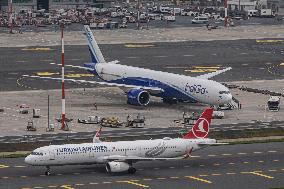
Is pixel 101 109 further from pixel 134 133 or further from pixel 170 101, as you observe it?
pixel 134 133

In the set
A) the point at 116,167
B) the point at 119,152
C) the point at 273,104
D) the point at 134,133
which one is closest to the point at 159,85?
the point at 273,104

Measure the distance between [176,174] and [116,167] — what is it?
6986 mm

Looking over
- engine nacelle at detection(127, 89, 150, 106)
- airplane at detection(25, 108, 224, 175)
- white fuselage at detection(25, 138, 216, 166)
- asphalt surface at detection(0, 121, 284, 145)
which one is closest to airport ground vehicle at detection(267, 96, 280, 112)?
asphalt surface at detection(0, 121, 284, 145)

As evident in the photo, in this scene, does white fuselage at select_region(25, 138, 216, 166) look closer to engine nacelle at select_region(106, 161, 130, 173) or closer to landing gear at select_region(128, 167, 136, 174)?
engine nacelle at select_region(106, 161, 130, 173)

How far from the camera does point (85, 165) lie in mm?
122125

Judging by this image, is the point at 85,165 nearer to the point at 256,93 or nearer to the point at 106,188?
the point at 106,188

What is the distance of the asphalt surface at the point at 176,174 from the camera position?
11406 cm

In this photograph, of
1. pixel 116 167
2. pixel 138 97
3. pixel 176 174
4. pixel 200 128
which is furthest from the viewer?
pixel 138 97

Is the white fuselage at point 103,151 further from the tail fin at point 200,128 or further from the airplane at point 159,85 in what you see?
the airplane at point 159,85

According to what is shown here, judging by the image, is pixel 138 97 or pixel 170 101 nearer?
pixel 138 97

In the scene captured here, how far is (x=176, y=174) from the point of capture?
120m

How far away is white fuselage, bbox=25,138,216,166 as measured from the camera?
377 ft

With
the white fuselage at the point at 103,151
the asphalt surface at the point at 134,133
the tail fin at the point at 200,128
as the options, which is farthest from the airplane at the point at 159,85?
the white fuselage at the point at 103,151

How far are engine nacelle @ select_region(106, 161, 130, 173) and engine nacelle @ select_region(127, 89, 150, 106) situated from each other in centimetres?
4739
